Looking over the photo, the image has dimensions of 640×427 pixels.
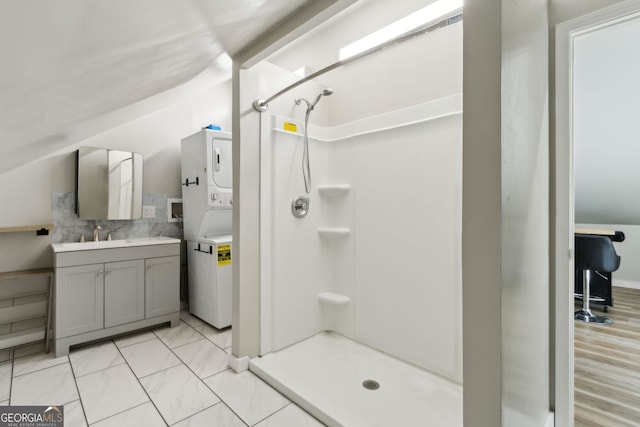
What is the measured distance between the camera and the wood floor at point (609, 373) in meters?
1.55

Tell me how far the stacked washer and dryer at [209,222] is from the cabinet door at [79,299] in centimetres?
77

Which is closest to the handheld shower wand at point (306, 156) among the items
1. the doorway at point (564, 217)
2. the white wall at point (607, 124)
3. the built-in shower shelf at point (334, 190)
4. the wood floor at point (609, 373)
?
the built-in shower shelf at point (334, 190)

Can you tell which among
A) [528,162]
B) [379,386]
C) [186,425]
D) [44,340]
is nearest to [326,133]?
[528,162]

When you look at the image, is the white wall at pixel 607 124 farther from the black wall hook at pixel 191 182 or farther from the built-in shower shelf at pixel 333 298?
the black wall hook at pixel 191 182

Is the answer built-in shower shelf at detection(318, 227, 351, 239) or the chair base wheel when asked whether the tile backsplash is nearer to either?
built-in shower shelf at detection(318, 227, 351, 239)

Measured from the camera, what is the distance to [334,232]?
2.34 m

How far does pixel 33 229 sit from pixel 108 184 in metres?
0.65

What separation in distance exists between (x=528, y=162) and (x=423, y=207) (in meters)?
0.88

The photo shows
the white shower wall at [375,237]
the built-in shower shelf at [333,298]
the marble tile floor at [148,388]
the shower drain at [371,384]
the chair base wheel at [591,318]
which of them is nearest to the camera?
the marble tile floor at [148,388]

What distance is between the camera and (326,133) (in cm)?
242

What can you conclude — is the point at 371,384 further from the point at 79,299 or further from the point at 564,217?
the point at 79,299

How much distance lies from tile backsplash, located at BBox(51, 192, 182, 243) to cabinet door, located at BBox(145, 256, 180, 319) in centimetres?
61

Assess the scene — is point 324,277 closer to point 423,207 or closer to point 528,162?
point 423,207

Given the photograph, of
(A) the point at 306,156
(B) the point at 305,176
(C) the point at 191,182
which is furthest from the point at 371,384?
(C) the point at 191,182
